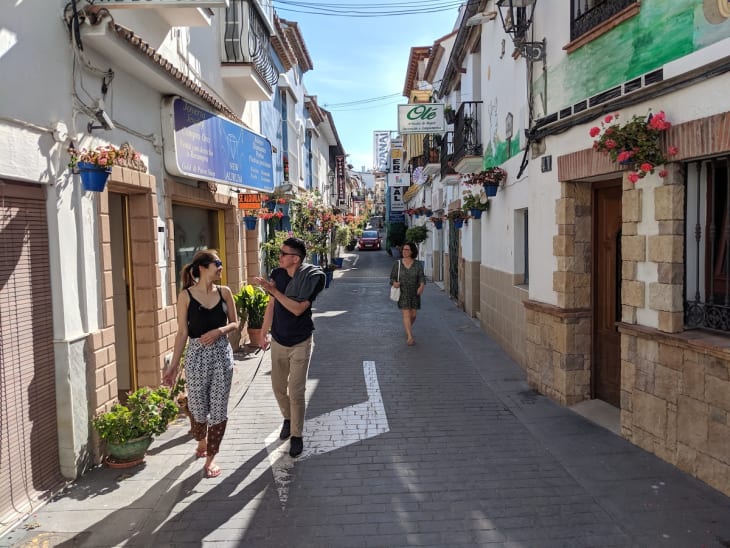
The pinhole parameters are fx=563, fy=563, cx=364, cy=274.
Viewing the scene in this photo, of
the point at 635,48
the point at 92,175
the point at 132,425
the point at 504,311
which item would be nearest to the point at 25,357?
the point at 132,425

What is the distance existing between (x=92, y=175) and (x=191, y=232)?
392 centimetres

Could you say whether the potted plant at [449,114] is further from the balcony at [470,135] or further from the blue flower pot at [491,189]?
the blue flower pot at [491,189]

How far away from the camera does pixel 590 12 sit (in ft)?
19.0

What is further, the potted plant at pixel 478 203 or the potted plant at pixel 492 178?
the potted plant at pixel 478 203

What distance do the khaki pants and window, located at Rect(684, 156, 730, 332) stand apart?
3299 millimetres

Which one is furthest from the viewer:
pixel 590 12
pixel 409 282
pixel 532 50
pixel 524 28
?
pixel 409 282

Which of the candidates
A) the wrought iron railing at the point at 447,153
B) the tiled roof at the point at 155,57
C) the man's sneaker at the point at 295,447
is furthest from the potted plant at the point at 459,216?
the man's sneaker at the point at 295,447

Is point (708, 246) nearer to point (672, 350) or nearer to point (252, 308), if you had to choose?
point (672, 350)

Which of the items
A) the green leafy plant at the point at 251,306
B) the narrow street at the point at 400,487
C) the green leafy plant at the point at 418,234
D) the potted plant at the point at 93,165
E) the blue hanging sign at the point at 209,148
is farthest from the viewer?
the green leafy plant at the point at 418,234

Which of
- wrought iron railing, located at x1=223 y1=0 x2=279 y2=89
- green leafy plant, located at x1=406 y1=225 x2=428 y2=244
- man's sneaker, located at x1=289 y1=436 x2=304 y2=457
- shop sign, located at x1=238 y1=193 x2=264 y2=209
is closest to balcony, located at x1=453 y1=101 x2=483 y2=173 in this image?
shop sign, located at x1=238 y1=193 x2=264 y2=209

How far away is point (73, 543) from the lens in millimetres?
3592

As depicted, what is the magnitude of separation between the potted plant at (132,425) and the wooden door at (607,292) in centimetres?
465

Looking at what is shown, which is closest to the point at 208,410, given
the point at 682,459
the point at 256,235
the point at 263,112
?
the point at 682,459

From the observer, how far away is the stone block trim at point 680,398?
4.17 meters
